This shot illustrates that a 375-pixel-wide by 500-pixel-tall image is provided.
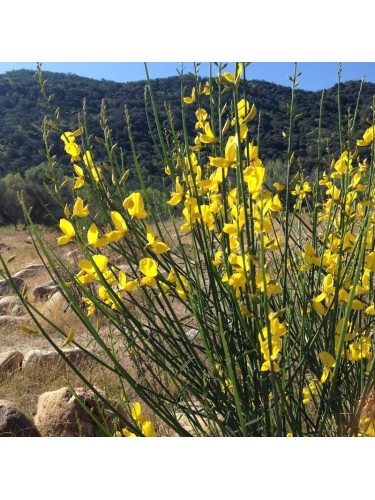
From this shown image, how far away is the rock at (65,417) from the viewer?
2.39m

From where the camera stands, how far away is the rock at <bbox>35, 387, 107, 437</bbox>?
2.39 metres

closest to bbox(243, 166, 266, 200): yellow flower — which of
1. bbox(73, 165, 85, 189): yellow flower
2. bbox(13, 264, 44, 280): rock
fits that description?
bbox(73, 165, 85, 189): yellow flower

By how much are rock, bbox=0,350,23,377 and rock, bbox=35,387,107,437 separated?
108 centimetres

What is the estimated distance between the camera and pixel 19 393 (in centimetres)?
326

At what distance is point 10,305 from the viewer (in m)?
5.68

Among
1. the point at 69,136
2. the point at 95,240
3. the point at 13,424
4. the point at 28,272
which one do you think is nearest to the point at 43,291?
the point at 28,272

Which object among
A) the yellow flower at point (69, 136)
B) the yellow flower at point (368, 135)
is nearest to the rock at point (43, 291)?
the yellow flower at point (69, 136)

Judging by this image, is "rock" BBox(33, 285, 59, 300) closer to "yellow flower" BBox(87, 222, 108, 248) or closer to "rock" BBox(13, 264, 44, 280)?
"rock" BBox(13, 264, 44, 280)

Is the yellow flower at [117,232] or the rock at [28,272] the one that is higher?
the yellow flower at [117,232]

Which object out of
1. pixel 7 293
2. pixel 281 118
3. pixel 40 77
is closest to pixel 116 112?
pixel 7 293

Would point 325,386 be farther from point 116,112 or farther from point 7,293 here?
point 116,112

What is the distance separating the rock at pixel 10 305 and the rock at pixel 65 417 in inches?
123

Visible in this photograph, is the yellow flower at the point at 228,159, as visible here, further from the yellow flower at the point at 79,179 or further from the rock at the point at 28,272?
the rock at the point at 28,272
